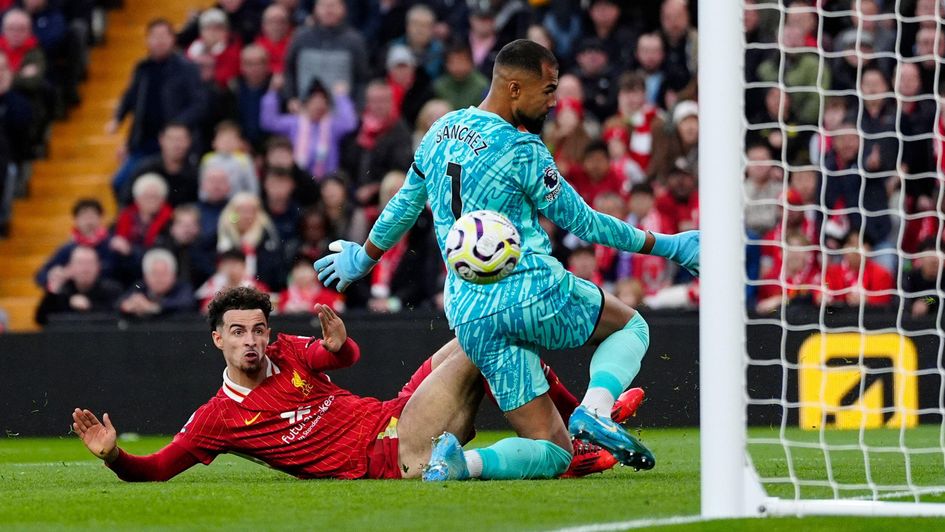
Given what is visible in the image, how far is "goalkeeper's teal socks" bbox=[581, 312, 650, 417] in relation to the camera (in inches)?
270

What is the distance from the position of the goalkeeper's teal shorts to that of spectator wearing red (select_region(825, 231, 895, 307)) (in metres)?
5.07

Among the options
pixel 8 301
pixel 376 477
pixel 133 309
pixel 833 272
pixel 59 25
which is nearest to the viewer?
pixel 376 477

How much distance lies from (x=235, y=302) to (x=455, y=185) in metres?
1.22

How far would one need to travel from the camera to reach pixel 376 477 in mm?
7469

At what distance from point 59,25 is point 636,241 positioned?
36.1 feet

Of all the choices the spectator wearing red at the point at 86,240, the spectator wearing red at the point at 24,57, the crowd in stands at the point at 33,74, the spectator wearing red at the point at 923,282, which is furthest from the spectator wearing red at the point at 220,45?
the spectator wearing red at the point at 923,282

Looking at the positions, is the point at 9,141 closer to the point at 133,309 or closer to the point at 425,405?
the point at 133,309

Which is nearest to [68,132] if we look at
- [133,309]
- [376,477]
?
[133,309]

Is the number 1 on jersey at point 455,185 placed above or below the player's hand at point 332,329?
above

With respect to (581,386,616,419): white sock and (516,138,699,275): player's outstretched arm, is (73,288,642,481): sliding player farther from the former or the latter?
(516,138,699,275): player's outstretched arm

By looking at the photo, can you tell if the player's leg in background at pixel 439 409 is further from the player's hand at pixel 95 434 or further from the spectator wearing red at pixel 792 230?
the spectator wearing red at pixel 792 230

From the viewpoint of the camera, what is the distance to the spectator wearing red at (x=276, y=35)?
15.5m

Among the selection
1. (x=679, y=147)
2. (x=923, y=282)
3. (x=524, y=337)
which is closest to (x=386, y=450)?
(x=524, y=337)

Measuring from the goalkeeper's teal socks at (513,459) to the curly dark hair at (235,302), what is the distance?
122 cm
